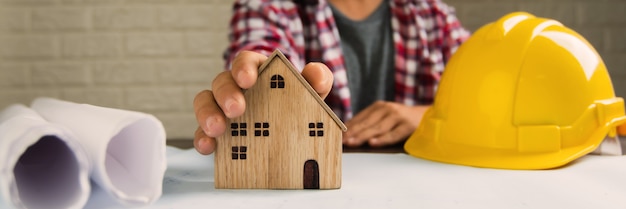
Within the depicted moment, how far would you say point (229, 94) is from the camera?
0.58 meters

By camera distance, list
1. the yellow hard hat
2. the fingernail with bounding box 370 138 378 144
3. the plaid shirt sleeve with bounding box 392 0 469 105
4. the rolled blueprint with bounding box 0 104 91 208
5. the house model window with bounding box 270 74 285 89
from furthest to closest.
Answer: the plaid shirt sleeve with bounding box 392 0 469 105 → the fingernail with bounding box 370 138 378 144 → the yellow hard hat → the house model window with bounding box 270 74 285 89 → the rolled blueprint with bounding box 0 104 91 208

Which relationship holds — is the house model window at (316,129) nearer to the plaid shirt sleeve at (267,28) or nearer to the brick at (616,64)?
the plaid shirt sleeve at (267,28)

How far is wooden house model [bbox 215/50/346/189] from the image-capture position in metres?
0.59

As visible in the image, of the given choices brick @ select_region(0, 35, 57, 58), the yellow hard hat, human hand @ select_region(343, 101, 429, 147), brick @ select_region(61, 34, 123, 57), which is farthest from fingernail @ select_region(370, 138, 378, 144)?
brick @ select_region(0, 35, 57, 58)

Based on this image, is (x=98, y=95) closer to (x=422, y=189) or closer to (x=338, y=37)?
(x=338, y=37)

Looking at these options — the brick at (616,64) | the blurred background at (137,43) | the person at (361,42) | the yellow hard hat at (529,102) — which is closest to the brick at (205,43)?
the blurred background at (137,43)

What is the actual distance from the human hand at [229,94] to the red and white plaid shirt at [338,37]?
542mm

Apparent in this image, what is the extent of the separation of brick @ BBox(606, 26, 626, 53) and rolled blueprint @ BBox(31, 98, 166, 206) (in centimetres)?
178

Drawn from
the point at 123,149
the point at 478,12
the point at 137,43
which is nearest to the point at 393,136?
the point at 123,149

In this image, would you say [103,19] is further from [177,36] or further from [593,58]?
[593,58]

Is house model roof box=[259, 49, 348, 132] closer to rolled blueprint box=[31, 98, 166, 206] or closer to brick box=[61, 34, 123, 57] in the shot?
rolled blueprint box=[31, 98, 166, 206]

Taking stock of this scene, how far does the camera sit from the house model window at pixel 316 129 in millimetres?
594

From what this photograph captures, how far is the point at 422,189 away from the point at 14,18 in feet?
5.77

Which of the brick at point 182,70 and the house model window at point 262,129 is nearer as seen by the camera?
the house model window at point 262,129
